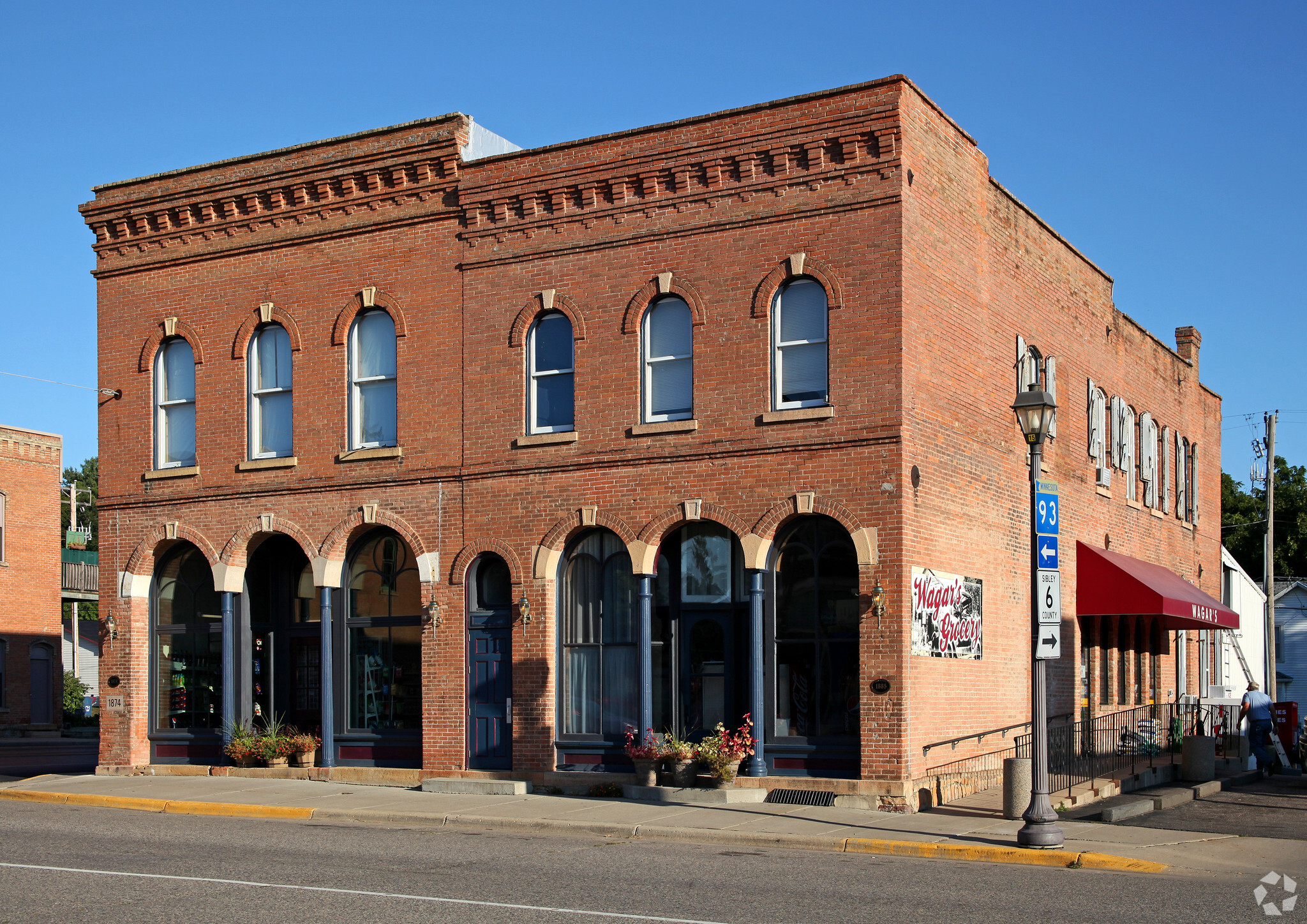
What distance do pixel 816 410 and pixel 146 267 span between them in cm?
1286

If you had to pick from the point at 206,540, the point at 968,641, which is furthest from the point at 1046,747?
the point at 206,540

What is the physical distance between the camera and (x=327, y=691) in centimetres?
2269

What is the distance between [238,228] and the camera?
24.2 metres

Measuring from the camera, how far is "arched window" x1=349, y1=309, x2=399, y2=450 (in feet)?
74.9

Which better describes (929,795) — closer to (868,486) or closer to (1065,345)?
(868,486)

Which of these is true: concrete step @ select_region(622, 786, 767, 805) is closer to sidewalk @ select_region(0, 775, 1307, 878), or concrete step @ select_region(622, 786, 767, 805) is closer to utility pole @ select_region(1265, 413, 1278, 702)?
sidewalk @ select_region(0, 775, 1307, 878)

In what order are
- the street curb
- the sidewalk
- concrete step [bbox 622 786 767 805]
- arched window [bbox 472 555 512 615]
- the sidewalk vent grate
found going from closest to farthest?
the street curb, the sidewalk, the sidewalk vent grate, concrete step [bbox 622 786 767 805], arched window [bbox 472 555 512 615]

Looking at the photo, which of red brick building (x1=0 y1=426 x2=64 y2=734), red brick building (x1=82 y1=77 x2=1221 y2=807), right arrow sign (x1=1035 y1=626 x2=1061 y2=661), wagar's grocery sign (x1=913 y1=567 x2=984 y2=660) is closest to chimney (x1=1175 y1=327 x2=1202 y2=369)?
red brick building (x1=82 y1=77 x2=1221 y2=807)

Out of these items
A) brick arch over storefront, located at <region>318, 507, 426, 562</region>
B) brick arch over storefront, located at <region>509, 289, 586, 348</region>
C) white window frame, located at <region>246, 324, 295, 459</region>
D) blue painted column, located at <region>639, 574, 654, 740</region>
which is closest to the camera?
blue painted column, located at <region>639, 574, 654, 740</region>

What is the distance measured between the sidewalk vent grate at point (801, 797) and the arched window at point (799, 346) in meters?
5.18

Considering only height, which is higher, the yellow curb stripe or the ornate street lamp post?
the ornate street lamp post

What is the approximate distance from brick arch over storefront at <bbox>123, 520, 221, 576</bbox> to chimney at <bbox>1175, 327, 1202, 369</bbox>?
73.7 feet

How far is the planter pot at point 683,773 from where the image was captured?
1938 cm
